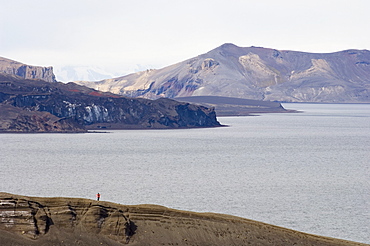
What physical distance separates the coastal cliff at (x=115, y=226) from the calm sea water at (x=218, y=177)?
14.5 metres

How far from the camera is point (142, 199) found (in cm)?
8069

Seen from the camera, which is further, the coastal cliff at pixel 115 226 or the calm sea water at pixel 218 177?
the calm sea water at pixel 218 177

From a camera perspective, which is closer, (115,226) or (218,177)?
(115,226)

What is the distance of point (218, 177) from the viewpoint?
106 metres

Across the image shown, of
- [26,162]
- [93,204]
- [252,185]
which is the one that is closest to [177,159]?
[26,162]

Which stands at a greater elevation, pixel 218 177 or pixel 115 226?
pixel 115 226

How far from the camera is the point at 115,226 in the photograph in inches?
1800

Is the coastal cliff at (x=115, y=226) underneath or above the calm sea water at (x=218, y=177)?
above

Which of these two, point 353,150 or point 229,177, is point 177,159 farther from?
point 353,150

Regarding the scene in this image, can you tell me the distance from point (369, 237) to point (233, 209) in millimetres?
17345

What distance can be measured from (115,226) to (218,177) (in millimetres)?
60836

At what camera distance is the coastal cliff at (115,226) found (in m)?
44.2

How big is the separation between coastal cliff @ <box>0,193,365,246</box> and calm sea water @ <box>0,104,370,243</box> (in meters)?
14.5

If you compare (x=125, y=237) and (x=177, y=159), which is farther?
(x=177, y=159)
